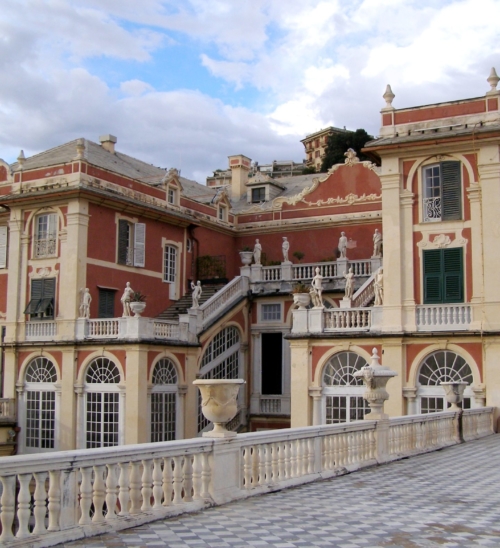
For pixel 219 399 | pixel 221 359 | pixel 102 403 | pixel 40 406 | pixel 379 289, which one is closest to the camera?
pixel 219 399

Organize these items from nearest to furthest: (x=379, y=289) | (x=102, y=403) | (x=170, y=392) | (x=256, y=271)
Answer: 1. (x=379, y=289)
2. (x=102, y=403)
3. (x=170, y=392)
4. (x=256, y=271)

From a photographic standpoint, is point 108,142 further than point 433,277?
Yes

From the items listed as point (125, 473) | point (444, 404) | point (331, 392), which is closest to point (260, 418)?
point (331, 392)

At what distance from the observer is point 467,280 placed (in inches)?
881

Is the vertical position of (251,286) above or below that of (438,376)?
above

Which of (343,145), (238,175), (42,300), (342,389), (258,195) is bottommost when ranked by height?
(342,389)

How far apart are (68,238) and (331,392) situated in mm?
10318

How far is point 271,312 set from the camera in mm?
29500

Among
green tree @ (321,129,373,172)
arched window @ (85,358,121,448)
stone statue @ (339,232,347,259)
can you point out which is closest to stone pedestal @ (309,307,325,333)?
stone statue @ (339,232,347,259)

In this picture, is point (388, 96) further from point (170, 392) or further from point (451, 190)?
point (170, 392)

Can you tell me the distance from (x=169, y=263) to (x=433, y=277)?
11.4m

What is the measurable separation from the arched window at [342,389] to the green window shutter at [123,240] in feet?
29.7

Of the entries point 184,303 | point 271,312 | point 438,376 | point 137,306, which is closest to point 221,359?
point 271,312

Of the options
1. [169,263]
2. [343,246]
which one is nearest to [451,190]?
[343,246]
